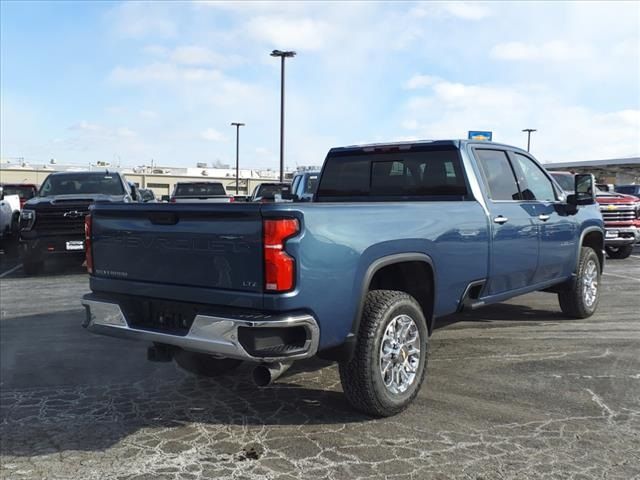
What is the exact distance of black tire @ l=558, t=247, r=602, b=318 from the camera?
6.93 metres

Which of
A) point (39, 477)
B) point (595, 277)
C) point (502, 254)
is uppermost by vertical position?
point (502, 254)

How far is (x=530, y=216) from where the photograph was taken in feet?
19.0

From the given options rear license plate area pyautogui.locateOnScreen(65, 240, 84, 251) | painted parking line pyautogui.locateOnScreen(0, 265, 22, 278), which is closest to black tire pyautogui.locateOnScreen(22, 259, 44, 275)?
painted parking line pyautogui.locateOnScreen(0, 265, 22, 278)

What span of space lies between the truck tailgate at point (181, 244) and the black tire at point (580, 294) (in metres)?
4.72

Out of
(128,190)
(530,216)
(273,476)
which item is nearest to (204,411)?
(273,476)

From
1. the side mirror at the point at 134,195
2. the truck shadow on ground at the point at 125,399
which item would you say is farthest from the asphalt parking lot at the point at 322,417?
the side mirror at the point at 134,195

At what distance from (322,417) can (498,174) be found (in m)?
2.91

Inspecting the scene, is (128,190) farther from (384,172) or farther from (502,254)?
(502,254)

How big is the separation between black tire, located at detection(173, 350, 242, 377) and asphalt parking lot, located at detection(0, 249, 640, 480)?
0.10m

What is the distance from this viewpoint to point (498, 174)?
5.71m

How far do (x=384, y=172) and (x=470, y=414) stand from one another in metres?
2.51

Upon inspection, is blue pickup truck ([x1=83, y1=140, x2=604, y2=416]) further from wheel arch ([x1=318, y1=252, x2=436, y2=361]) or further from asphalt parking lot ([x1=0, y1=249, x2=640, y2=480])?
asphalt parking lot ([x1=0, y1=249, x2=640, y2=480])

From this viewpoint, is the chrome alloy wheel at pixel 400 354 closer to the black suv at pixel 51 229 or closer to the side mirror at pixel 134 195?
the black suv at pixel 51 229

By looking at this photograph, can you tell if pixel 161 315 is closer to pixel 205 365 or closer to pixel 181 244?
pixel 181 244
